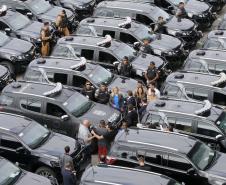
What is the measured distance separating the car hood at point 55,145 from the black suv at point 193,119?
2.02 meters

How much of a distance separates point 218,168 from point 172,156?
1.10m

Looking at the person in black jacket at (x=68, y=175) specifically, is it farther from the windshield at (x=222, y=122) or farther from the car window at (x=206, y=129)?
the windshield at (x=222, y=122)

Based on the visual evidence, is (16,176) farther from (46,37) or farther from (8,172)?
(46,37)

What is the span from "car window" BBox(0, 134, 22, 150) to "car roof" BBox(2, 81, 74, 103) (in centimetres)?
230

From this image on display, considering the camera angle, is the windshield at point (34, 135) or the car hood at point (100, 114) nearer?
the windshield at point (34, 135)

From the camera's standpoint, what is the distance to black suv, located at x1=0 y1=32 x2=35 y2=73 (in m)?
21.0

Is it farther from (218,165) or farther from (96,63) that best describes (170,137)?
(96,63)

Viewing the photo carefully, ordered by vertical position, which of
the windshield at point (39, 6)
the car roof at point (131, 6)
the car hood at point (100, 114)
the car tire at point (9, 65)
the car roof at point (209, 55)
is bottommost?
the car tire at point (9, 65)

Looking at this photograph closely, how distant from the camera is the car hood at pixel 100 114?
1725 cm

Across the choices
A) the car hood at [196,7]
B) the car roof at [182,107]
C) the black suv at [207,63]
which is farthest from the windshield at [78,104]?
the car hood at [196,7]

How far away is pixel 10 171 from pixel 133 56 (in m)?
8.20

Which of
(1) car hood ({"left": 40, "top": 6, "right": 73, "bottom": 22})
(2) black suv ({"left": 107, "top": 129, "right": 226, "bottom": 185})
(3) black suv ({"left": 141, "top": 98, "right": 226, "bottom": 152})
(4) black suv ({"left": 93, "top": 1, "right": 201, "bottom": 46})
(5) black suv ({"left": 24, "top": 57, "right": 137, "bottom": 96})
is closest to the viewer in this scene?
(2) black suv ({"left": 107, "top": 129, "right": 226, "bottom": 185})

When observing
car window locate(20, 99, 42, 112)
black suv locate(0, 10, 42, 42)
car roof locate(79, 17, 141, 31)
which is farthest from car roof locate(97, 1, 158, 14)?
car window locate(20, 99, 42, 112)

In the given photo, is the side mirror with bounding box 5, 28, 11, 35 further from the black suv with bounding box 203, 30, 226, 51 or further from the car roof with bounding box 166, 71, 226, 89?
the black suv with bounding box 203, 30, 226, 51
